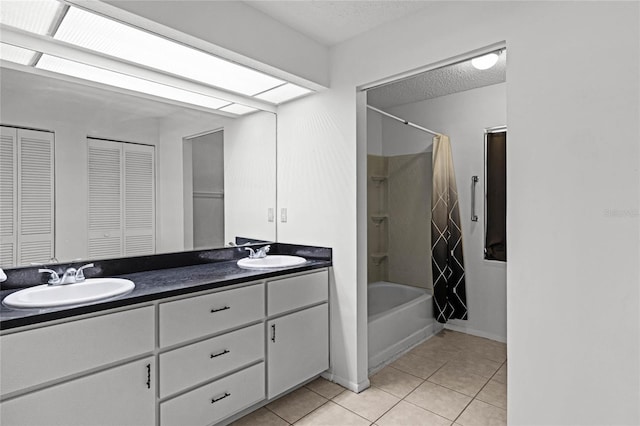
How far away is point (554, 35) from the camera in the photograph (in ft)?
5.31

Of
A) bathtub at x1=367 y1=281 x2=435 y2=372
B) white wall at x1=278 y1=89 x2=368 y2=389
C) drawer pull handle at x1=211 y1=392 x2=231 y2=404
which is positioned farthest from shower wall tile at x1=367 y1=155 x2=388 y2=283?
drawer pull handle at x1=211 y1=392 x2=231 y2=404

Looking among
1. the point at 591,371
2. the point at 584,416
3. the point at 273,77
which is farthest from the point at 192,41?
the point at 584,416

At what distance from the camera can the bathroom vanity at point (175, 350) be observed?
136cm

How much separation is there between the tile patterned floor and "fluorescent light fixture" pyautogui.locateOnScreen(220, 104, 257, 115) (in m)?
2.11

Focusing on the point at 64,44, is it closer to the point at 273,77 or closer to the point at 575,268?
the point at 273,77

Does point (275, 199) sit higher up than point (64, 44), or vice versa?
point (64, 44)

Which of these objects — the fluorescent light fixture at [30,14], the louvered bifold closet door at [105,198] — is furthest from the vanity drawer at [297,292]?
the fluorescent light fixture at [30,14]

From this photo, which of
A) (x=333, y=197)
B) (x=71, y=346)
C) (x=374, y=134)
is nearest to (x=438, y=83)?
(x=374, y=134)

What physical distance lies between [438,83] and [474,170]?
907mm

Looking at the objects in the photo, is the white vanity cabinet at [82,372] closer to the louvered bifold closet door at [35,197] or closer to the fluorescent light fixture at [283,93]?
the louvered bifold closet door at [35,197]

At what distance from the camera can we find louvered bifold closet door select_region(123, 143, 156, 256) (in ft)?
7.06

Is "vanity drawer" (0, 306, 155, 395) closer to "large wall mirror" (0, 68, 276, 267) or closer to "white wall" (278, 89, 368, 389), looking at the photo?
"large wall mirror" (0, 68, 276, 267)

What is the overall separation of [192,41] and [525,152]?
1.82 metres

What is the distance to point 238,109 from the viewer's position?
2730 mm
